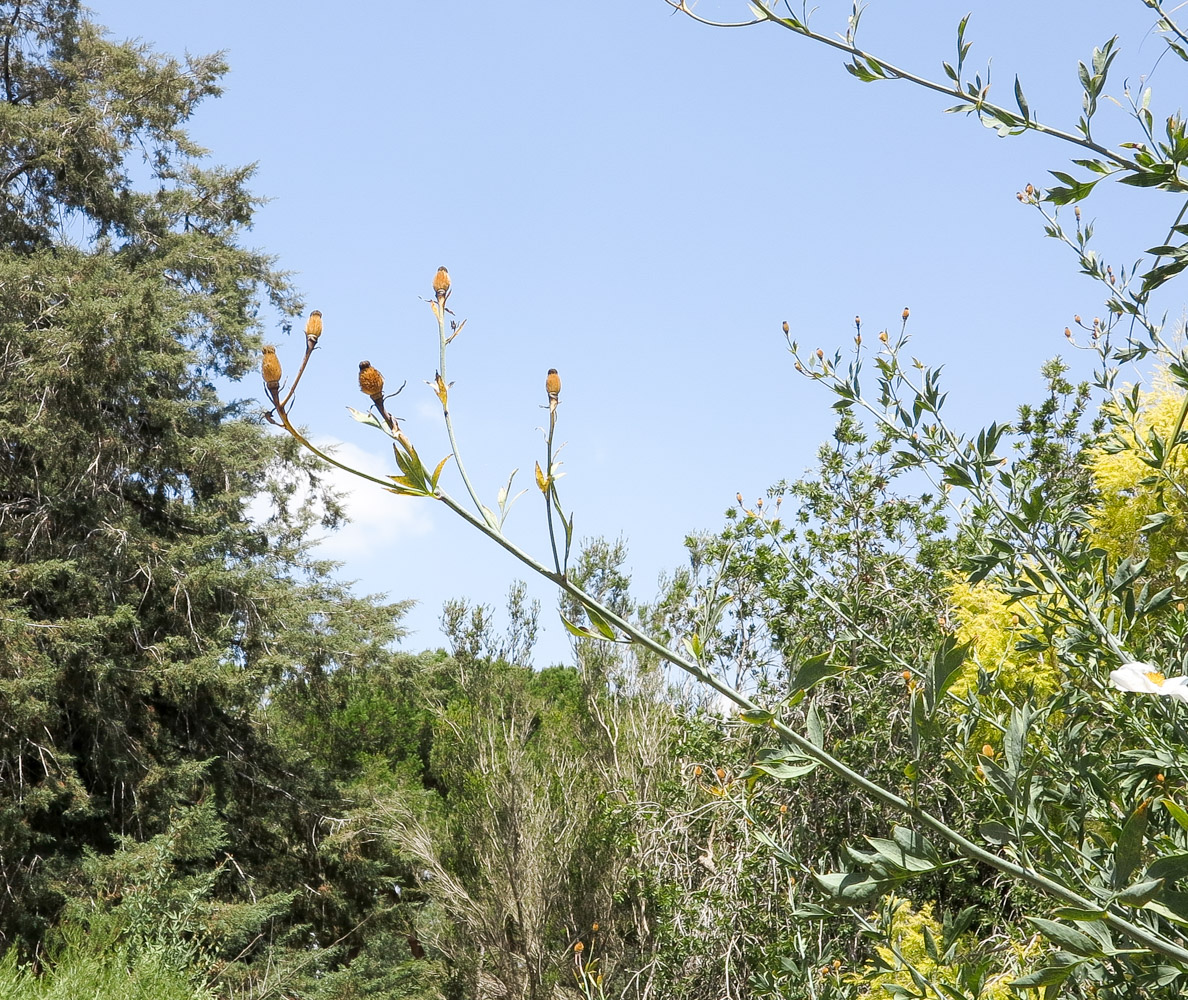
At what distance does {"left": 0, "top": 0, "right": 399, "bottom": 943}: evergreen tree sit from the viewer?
7148 mm

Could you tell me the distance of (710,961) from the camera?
17.1ft

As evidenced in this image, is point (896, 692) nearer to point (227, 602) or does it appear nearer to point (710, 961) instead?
point (710, 961)

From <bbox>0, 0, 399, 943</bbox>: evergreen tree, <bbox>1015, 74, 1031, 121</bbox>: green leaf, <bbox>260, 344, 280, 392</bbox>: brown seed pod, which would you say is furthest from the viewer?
<bbox>0, 0, 399, 943</bbox>: evergreen tree

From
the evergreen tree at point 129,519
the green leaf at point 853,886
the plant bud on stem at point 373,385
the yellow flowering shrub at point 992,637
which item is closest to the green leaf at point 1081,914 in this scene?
the green leaf at point 853,886

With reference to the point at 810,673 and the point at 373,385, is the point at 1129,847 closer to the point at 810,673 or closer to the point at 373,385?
the point at 810,673

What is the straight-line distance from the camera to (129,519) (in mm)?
7707

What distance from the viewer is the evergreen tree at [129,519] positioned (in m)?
7.15

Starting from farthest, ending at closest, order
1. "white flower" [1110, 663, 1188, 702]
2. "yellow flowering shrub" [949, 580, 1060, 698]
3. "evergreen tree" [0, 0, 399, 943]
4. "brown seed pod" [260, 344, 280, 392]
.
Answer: "evergreen tree" [0, 0, 399, 943] < "yellow flowering shrub" [949, 580, 1060, 698] < "brown seed pod" [260, 344, 280, 392] < "white flower" [1110, 663, 1188, 702]

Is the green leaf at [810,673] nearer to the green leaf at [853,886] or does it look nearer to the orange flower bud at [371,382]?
the green leaf at [853,886]

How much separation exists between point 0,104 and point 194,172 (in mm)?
2068

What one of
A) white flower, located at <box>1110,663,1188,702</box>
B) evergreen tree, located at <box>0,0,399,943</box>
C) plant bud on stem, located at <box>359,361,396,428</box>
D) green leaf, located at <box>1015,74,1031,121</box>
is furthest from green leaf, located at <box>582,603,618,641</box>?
evergreen tree, located at <box>0,0,399,943</box>

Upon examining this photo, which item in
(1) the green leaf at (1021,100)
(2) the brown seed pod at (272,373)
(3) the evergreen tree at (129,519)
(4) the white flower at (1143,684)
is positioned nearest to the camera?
(4) the white flower at (1143,684)

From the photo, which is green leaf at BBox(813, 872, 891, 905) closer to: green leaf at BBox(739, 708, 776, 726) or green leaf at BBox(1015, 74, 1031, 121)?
green leaf at BBox(739, 708, 776, 726)

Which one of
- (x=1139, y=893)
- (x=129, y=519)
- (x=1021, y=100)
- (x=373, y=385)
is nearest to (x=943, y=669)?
(x=1139, y=893)
